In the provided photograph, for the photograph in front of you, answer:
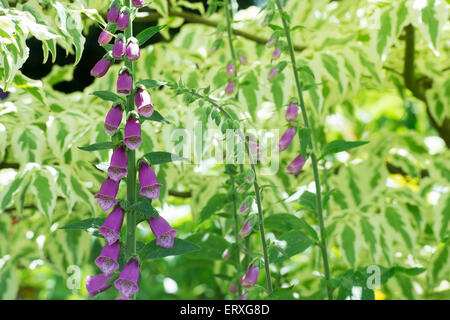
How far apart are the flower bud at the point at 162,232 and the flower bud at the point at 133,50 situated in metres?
0.21

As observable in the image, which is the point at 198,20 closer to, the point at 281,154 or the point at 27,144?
the point at 281,154

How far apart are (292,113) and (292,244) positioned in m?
0.24

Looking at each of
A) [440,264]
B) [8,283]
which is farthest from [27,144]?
[440,264]

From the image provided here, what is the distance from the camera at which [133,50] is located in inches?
28.0

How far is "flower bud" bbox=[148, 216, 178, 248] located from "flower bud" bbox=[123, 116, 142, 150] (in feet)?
0.33

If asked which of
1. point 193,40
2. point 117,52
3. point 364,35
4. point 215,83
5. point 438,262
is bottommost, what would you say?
point 438,262

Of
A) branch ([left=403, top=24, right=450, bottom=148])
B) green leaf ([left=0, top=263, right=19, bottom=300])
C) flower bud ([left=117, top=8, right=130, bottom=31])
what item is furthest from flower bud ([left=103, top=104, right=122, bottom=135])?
branch ([left=403, top=24, right=450, bottom=148])

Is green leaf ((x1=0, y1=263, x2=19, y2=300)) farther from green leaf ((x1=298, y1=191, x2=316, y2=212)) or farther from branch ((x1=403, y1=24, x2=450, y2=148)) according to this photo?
branch ((x1=403, y1=24, x2=450, y2=148))

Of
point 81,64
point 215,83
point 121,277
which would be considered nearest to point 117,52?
point 121,277

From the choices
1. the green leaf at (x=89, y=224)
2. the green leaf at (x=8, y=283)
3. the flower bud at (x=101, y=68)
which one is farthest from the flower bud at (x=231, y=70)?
the green leaf at (x=8, y=283)

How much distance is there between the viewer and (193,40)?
184 cm

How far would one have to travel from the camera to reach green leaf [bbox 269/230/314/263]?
3.25 feet

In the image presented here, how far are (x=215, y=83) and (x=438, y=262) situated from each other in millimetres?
692
